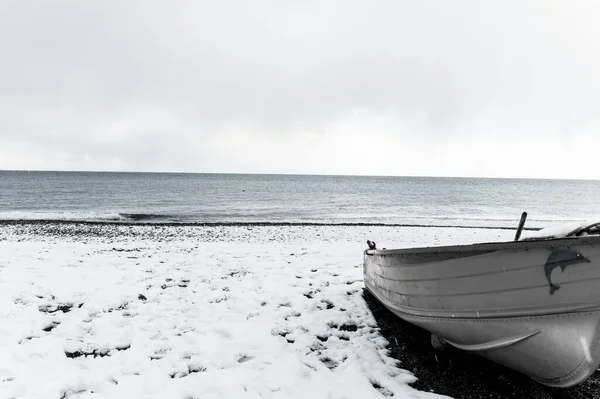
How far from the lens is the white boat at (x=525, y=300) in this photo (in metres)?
3.46

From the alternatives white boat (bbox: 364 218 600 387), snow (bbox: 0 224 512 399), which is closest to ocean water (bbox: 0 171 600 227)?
snow (bbox: 0 224 512 399)

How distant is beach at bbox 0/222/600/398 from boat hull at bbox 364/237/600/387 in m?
0.64

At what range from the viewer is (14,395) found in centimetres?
396

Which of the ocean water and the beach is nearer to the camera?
the beach

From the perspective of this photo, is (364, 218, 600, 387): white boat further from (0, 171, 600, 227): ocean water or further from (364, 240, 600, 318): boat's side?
(0, 171, 600, 227): ocean water

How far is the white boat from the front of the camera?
3.46 m

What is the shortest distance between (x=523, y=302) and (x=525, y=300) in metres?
0.03

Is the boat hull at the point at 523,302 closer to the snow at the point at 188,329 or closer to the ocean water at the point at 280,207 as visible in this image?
the snow at the point at 188,329

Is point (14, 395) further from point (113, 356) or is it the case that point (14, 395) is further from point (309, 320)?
point (309, 320)

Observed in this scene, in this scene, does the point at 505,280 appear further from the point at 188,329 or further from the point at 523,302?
the point at 188,329

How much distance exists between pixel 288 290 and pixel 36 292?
210 inches

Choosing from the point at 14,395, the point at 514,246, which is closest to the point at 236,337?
the point at 14,395

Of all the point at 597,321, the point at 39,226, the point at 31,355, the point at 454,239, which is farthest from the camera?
the point at 39,226

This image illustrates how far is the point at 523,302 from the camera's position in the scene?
147 inches
